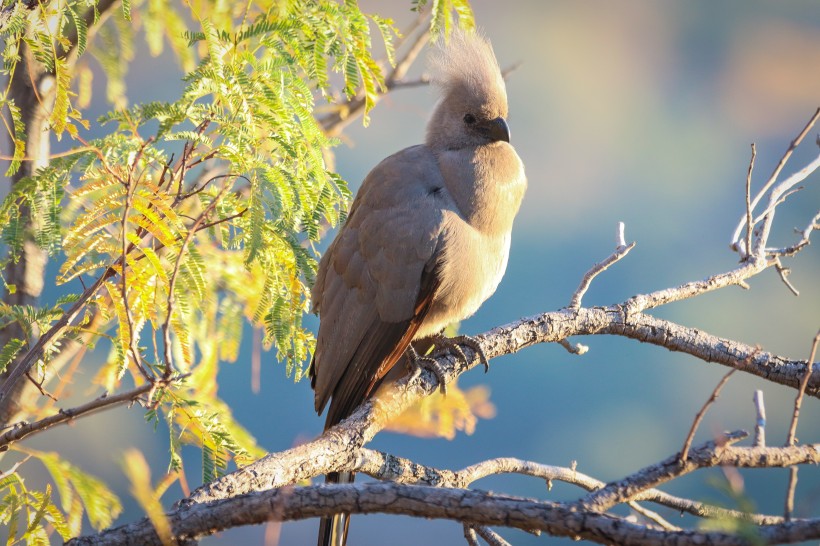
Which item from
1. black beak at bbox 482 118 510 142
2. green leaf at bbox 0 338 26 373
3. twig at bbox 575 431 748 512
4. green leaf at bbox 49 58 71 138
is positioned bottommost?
twig at bbox 575 431 748 512

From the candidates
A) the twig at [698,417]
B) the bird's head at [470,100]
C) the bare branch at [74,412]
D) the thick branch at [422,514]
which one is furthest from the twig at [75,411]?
the bird's head at [470,100]

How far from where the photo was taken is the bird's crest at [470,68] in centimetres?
295

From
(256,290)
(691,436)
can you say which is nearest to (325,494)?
(691,436)

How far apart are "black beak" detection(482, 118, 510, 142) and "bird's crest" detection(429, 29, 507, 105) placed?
8 cm

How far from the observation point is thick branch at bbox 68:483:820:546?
3.49 ft

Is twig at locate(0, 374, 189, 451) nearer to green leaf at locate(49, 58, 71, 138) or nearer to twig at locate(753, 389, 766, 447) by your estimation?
green leaf at locate(49, 58, 71, 138)

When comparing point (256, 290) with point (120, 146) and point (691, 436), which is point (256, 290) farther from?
point (691, 436)

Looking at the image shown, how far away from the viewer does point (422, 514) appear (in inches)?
49.3

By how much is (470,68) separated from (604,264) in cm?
101

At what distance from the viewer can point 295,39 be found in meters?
2.12

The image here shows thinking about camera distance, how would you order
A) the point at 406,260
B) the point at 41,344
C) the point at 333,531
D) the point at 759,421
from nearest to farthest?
the point at 759,421 → the point at 41,344 → the point at 333,531 → the point at 406,260

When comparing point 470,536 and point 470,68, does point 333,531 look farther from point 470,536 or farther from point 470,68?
point 470,68

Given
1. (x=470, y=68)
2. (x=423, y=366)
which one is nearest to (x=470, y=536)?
(x=423, y=366)

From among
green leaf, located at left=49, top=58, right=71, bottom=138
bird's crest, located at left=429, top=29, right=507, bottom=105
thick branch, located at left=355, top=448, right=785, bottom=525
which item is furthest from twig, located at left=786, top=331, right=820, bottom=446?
bird's crest, located at left=429, top=29, right=507, bottom=105
